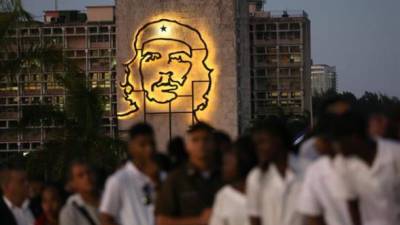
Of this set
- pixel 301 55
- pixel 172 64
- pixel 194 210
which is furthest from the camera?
pixel 301 55

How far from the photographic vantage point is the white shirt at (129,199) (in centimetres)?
1016

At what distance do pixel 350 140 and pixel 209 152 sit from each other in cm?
146

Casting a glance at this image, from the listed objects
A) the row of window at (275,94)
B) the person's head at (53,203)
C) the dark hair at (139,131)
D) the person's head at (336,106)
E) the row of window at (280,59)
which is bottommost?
the row of window at (275,94)

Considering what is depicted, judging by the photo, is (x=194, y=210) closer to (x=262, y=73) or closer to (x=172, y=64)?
(x=172, y=64)

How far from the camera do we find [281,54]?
469 ft

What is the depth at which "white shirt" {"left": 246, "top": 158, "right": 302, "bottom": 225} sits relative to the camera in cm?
877

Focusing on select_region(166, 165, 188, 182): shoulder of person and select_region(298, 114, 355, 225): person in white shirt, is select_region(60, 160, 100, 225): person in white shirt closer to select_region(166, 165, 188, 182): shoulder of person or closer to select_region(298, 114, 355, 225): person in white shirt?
select_region(166, 165, 188, 182): shoulder of person

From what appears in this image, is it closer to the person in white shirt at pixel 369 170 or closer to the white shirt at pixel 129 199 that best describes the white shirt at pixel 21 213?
the white shirt at pixel 129 199

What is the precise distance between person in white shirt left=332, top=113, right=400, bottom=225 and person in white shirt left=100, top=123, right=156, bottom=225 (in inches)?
86.0

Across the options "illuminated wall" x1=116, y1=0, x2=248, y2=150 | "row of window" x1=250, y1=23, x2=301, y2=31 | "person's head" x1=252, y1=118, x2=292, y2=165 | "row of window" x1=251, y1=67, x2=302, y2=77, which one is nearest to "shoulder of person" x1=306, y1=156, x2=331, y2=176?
"person's head" x1=252, y1=118, x2=292, y2=165

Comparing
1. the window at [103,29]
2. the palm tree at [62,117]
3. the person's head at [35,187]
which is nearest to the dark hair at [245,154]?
the person's head at [35,187]

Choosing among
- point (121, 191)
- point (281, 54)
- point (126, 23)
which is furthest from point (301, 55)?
point (121, 191)

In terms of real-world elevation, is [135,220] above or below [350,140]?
below

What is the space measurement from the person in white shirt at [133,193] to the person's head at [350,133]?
86.0 inches
